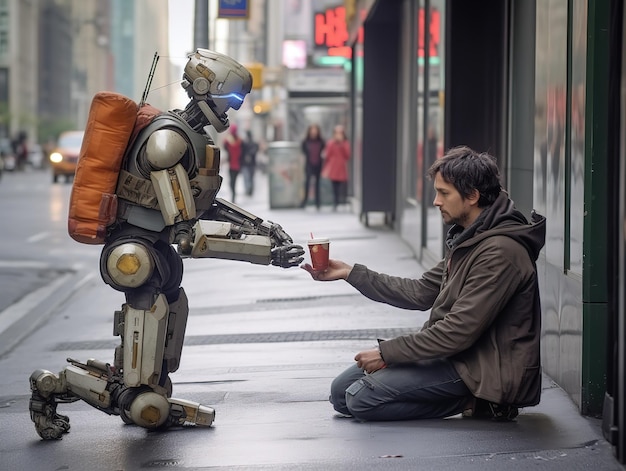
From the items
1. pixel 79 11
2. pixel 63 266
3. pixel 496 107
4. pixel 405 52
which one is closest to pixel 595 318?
pixel 496 107

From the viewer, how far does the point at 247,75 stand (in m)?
6.39

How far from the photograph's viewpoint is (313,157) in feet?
88.3

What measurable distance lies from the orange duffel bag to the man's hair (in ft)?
4.73

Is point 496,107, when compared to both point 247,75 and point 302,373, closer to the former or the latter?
point 302,373

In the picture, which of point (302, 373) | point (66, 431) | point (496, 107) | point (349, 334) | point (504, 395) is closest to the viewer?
point (504, 395)

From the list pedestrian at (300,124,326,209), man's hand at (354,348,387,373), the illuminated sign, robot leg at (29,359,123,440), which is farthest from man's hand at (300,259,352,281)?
the illuminated sign

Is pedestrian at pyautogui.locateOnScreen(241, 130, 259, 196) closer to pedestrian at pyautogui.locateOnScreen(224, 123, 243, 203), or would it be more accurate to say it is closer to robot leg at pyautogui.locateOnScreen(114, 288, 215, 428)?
pedestrian at pyautogui.locateOnScreen(224, 123, 243, 203)

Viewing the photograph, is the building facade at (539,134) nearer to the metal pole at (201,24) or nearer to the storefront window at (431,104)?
the storefront window at (431,104)

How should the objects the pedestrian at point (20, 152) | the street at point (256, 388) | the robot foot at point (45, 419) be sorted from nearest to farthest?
the street at point (256, 388) → the robot foot at point (45, 419) → the pedestrian at point (20, 152)

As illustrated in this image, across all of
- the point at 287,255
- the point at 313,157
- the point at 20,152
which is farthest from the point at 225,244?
the point at 20,152

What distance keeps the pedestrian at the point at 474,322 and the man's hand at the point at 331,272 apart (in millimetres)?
19

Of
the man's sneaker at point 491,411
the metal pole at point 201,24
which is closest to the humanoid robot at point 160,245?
the man's sneaker at point 491,411

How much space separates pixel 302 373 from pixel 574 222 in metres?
2.29

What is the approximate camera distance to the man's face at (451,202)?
5.88m
